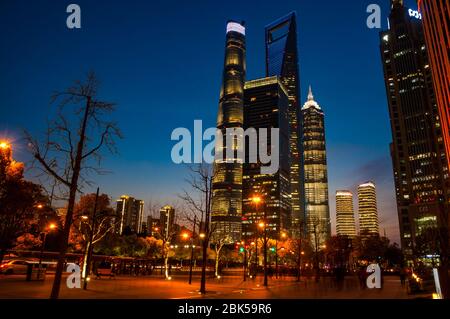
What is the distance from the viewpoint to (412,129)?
163 metres

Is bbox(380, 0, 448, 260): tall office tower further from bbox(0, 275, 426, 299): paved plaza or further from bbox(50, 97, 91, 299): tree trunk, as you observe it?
bbox(50, 97, 91, 299): tree trunk

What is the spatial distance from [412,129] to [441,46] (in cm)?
11296

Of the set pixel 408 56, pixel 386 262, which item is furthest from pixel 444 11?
pixel 408 56

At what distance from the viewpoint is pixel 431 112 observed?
15850cm

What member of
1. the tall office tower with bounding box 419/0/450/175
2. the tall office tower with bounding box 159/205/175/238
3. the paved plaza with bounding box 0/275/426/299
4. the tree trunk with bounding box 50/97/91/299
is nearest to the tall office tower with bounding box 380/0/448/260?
the tall office tower with bounding box 419/0/450/175

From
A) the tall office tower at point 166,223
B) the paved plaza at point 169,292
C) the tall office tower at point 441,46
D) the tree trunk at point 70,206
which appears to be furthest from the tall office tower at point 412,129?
the tree trunk at point 70,206

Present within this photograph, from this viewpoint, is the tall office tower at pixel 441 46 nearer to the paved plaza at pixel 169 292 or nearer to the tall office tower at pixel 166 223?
the paved plaza at pixel 169 292

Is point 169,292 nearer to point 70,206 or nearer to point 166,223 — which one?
point 70,206

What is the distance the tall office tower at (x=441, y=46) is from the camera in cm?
6016

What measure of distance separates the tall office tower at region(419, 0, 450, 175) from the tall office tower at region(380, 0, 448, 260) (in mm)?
85263

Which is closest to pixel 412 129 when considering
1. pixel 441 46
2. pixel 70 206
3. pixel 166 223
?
pixel 441 46

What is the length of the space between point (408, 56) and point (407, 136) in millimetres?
41433

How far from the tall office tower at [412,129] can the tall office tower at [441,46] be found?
280ft
